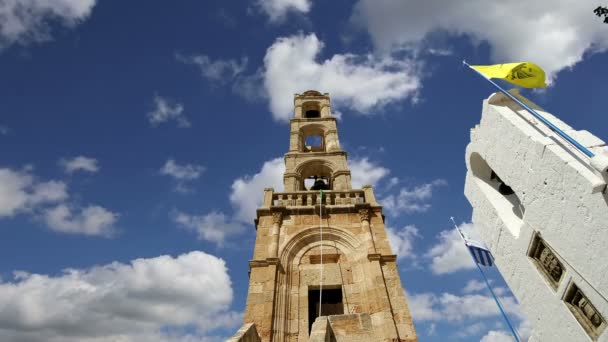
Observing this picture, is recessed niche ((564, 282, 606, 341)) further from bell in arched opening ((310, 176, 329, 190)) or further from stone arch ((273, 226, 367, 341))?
bell in arched opening ((310, 176, 329, 190))

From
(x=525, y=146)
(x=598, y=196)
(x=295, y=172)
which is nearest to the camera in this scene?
(x=598, y=196)

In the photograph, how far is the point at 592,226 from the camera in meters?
6.04

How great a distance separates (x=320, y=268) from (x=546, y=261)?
6.22 m

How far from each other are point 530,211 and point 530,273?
172 centimetres

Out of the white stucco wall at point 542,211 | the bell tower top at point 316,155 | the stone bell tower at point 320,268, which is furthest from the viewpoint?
the bell tower top at point 316,155

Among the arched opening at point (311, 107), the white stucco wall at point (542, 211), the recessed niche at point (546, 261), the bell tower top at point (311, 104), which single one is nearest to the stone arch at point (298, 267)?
the white stucco wall at point (542, 211)

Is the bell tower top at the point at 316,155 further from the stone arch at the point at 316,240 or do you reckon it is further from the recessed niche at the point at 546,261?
the recessed niche at the point at 546,261

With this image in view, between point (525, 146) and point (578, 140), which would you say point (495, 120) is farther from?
point (578, 140)

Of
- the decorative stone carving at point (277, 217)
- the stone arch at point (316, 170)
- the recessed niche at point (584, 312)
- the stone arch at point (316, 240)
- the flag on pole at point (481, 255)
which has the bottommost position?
the recessed niche at point (584, 312)

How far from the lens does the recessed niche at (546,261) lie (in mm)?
7422

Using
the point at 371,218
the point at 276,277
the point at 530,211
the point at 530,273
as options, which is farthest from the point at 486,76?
the point at 276,277

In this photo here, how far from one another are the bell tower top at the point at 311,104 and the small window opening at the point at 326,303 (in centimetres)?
1149

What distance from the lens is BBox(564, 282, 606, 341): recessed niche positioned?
6.55m

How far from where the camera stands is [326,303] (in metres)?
→ 10.4
